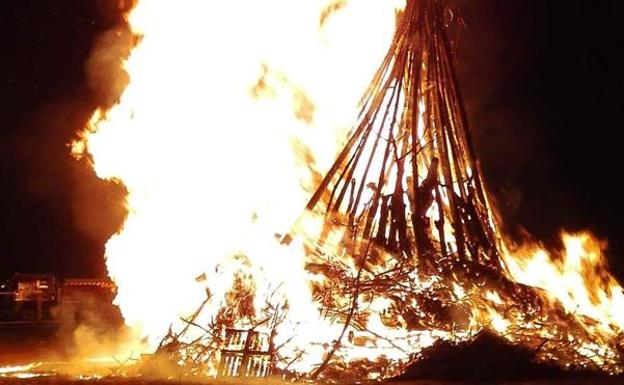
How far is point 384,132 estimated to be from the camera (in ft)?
26.7

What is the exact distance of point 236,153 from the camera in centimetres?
827

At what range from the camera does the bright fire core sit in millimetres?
7441

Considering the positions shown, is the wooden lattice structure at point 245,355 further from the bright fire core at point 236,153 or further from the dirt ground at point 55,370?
the bright fire core at point 236,153

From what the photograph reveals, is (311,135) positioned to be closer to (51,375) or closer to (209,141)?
(209,141)

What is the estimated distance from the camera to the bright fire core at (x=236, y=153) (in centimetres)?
744

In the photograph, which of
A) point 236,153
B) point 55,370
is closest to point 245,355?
point 55,370

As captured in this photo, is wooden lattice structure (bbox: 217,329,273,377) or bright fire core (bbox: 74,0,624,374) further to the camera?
bright fire core (bbox: 74,0,624,374)

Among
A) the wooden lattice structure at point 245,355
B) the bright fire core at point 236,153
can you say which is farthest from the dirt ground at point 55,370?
the bright fire core at point 236,153

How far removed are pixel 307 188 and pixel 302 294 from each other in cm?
176

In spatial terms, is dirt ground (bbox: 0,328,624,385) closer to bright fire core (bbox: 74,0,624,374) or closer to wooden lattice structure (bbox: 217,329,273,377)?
wooden lattice structure (bbox: 217,329,273,377)

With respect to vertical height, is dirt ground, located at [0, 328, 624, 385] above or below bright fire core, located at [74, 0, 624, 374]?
below

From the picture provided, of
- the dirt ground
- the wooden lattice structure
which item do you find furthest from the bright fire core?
the dirt ground

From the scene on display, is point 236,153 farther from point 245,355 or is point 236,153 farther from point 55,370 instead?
point 55,370

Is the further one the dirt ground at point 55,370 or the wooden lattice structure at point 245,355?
the wooden lattice structure at point 245,355
